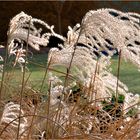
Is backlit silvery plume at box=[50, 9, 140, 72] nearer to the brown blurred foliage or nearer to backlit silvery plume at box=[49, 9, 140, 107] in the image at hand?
backlit silvery plume at box=[49, 9, 140, 107]

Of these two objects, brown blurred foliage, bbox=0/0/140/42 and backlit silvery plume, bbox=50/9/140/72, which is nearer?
backlit silvery plume, bbox=50/9/140/72

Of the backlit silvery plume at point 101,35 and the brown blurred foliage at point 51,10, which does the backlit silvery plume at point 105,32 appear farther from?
the brown blurred foliage at point 51,10

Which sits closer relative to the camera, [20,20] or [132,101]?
[20,20]

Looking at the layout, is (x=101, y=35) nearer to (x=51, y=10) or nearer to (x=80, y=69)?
(x=80, y=69)

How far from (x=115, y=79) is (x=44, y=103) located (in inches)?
26.1

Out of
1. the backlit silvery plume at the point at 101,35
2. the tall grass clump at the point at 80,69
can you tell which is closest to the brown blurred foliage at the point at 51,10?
the tall grass clump at the point at 80,69

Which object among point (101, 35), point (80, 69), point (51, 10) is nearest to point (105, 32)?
point (101, 35)

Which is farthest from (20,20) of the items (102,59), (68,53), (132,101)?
(132,101)

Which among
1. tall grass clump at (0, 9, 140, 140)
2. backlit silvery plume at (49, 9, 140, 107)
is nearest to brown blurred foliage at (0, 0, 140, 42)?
tall grass clump at (0, 9, 140, 140)

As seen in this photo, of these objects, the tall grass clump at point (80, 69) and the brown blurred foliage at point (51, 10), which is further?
the brown blurred foliage at point (51, 10)

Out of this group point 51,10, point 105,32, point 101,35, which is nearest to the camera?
point 105,32

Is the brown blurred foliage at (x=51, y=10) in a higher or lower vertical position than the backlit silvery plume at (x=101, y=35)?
higher

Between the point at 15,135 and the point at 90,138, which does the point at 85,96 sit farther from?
the point at 90,138

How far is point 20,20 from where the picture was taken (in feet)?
10.7
